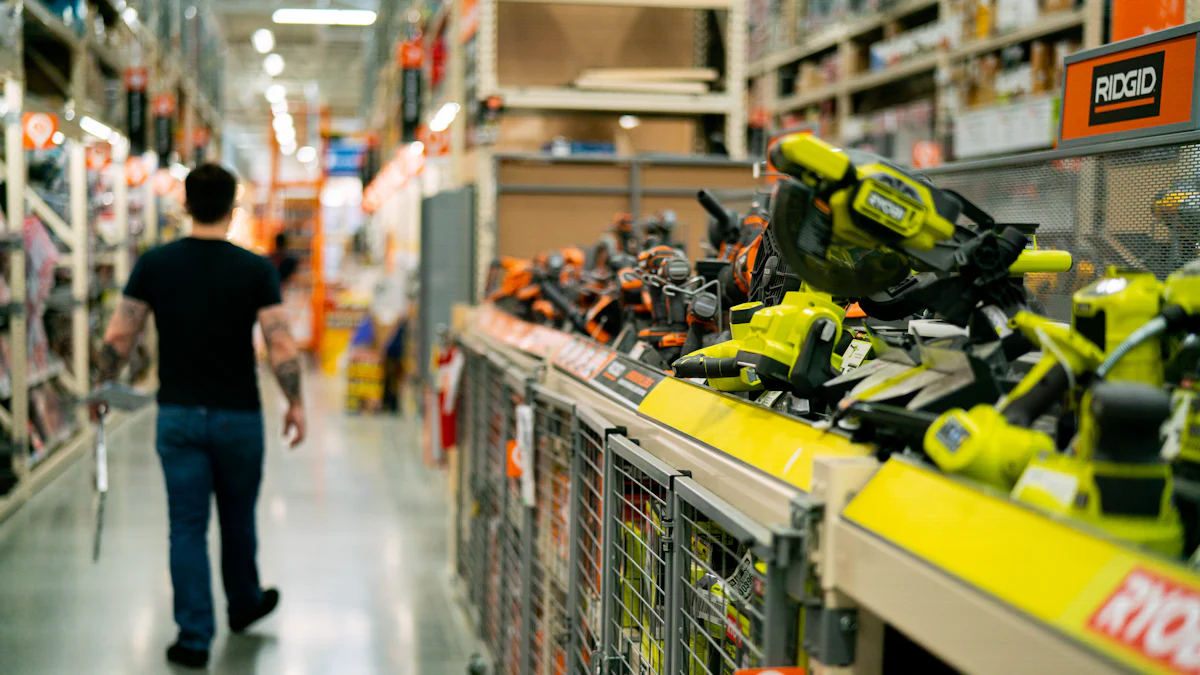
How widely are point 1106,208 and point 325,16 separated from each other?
48.8 feet

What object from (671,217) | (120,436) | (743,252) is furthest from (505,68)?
(120,436)

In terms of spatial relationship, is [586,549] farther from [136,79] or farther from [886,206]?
[136,79]

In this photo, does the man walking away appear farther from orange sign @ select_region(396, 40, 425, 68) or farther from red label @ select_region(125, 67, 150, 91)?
red label @ select_region(125, 67, 150, 91)

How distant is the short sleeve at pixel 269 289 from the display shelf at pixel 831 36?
4.69 m

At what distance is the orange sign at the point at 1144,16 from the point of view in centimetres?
248

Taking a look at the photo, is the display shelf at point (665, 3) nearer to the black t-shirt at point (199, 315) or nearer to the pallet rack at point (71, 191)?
the black t-shirt at point (199, 315)

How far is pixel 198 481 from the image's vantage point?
3674 millimetres

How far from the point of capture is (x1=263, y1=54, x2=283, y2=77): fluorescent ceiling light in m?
22.8

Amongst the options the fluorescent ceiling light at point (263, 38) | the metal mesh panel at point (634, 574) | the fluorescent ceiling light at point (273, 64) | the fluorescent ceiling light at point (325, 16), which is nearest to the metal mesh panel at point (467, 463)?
the metal mesh panel at point (634, 574)

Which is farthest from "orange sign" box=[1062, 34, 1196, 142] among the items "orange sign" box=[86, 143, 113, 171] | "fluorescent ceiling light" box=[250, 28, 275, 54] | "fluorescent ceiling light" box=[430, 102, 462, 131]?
"fluorescent ceiling light" box=[250, 28, 275, 54]

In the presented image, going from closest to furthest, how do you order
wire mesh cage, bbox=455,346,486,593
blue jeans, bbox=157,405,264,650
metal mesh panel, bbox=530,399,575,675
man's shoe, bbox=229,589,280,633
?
metal mesh panel, bbox=530,399,575,675, blue jeans, bbox=157,405,264,650, wire mesh cage, bbox=455,346,486,593, man's shoe, bbox=229,589,280,633

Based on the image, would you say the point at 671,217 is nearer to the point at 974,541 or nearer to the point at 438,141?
the point at 974,541

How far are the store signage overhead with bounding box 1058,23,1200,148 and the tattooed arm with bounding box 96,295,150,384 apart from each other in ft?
9.81

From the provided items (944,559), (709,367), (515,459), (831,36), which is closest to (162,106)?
(831,36)
